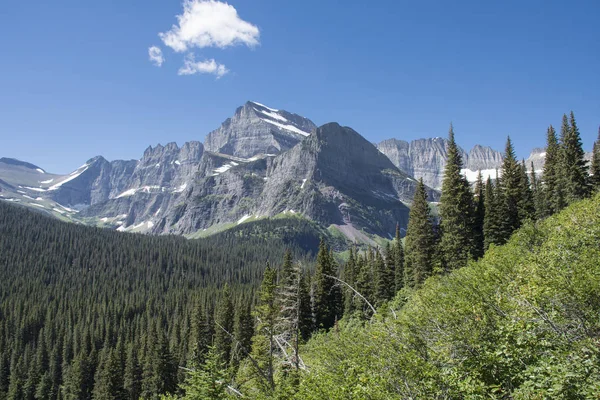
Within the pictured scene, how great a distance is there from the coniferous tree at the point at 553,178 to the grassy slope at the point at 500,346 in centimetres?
4514

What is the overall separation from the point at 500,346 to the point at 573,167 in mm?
55199

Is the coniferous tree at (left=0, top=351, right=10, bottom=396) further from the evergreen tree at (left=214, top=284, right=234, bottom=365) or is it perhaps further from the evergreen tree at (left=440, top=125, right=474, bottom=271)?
Result: the evergreen tree at (left=440, top=125, right=474, bottom=271)

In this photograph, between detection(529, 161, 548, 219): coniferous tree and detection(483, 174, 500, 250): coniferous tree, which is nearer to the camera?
detection(483, 174, 500, 250): coniferous tree

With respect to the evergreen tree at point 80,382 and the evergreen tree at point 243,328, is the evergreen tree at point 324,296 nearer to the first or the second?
the evergreen tree at point 243,328

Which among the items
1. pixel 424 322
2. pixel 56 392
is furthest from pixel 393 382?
pixel 56 392

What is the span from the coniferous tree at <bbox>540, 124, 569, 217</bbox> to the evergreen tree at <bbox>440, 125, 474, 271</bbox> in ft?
58.3

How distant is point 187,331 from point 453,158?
3275 inches

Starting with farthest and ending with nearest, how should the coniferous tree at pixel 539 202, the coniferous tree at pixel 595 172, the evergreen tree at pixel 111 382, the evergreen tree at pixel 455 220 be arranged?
the evergreen tree at pixel 111 382 → the coniferous tree at pixel 539 202 → the coniferous tree at pixel 595 172 → the evergreen tree at pixel 455 220

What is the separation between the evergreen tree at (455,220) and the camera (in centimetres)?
4803

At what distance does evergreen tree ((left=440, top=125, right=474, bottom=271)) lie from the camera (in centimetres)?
4803

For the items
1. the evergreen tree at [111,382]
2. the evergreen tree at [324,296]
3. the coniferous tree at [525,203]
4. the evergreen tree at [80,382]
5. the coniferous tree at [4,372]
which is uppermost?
the coniferous tree at [525,203]

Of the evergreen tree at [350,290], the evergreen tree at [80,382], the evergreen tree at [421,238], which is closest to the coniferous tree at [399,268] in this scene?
the evergreen tree at [350,290]

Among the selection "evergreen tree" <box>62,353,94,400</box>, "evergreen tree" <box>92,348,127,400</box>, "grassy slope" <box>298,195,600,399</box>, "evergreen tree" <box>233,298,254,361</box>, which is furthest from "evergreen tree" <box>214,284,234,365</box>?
"grassy slope" <box>298,195,600,399</box>

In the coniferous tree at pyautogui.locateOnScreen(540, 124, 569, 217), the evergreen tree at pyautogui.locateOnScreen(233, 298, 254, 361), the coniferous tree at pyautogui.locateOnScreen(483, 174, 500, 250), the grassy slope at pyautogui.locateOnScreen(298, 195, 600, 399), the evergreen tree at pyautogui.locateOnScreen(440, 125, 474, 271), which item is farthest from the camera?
the evergreen tree at pyautogui.locateOnScreen(233, 298, 254, 361)
